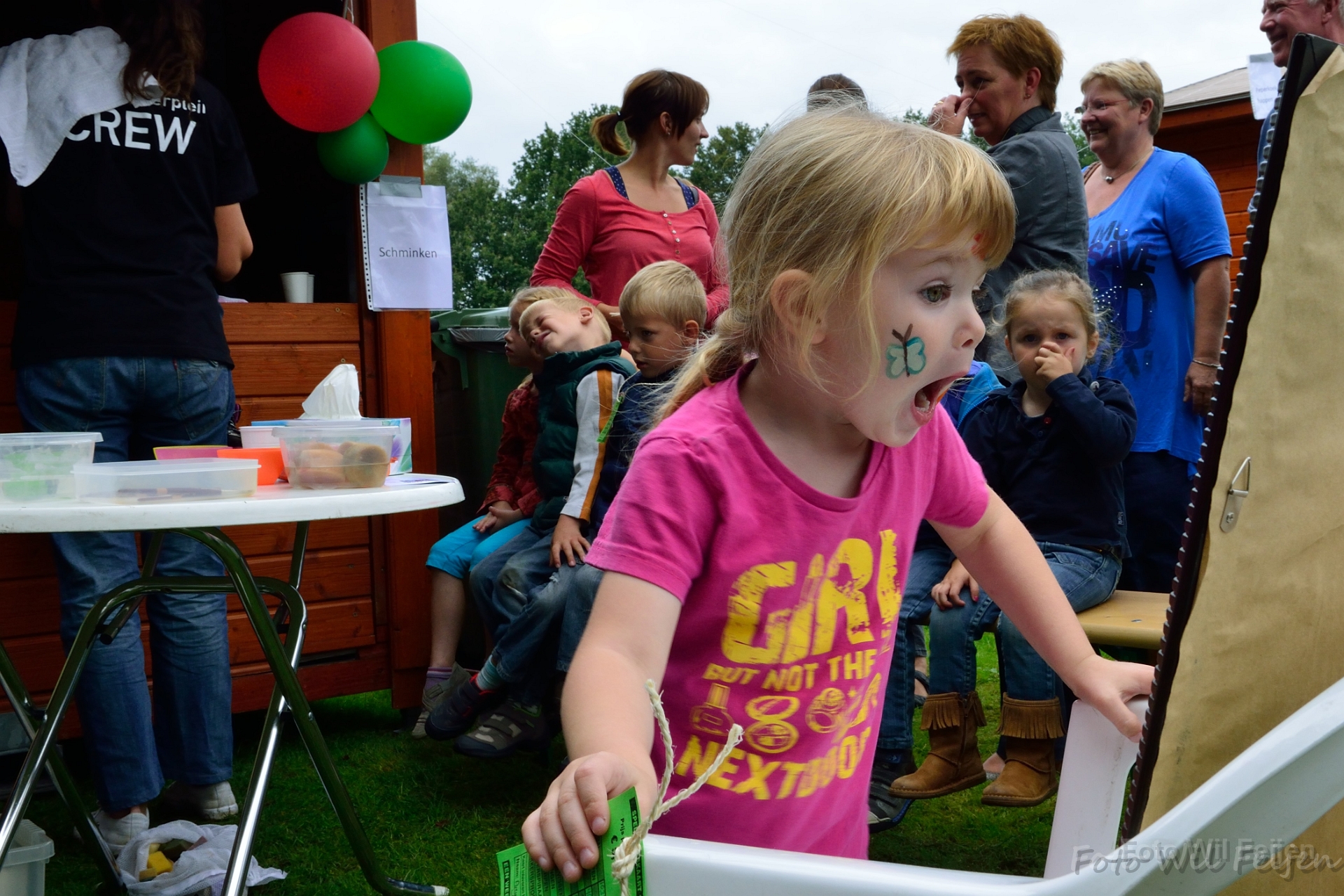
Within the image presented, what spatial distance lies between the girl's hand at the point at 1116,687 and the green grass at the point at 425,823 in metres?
1.47

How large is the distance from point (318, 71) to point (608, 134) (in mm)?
1217

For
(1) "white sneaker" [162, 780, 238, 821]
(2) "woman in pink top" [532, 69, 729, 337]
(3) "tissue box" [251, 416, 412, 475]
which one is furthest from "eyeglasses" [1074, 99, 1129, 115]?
(1) "white sneaker" [162, 780, 238, 821]

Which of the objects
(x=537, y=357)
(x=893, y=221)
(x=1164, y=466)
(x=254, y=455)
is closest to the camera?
(x=893, y=221)

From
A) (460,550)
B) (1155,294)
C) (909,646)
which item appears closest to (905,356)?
(909,646)

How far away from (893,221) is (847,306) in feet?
0.30

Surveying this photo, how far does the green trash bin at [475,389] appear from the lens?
3.97m

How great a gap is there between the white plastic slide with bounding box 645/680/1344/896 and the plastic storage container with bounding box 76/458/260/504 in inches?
46.8

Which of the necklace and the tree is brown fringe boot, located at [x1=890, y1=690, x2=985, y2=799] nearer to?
the necklace

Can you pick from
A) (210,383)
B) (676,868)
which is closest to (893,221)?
(676,868)

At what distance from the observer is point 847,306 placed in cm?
108

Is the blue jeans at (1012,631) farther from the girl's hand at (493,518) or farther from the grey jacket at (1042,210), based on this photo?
the girl's hand at (493,518)

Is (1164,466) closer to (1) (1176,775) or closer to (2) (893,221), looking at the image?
(2) (893,221)

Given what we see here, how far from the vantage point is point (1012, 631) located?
97.7 inches

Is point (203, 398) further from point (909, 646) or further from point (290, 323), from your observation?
point (909, 646)
